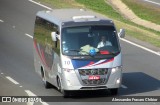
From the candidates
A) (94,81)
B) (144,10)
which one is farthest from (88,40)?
(144,10)

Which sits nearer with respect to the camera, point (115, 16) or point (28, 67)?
point (28, 67)

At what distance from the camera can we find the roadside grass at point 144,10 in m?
45.6

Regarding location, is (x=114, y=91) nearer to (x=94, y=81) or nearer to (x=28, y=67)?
(x=94, y=81)

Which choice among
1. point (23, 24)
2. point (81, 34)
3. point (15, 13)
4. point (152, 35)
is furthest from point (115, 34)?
point (15, 13)

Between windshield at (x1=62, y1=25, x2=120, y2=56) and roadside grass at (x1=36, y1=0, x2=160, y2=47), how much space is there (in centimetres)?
1177

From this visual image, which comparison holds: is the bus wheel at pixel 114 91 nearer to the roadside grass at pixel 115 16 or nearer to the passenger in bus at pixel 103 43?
the passenger in bus at pixel 103 43

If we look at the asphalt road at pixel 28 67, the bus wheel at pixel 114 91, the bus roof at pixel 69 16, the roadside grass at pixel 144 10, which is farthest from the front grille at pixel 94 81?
the roadside grass at pixel 144 10

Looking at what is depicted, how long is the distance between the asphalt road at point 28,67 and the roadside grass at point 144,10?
8.13m

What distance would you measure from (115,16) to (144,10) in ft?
14.3

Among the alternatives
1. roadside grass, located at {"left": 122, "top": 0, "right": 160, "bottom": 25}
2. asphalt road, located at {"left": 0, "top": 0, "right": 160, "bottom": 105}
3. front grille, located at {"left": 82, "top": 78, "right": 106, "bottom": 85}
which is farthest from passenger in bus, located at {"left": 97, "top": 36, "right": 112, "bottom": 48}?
roadside grass, located at {"left": 122, "top": 0, "right": 160, "bottom": 25}

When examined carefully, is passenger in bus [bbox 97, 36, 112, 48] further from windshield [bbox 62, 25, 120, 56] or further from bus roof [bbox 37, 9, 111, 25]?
bus roof [bbox 37, 9, 111, 25]

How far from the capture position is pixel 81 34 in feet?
73.7

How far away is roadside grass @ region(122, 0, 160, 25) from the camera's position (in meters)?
45.6

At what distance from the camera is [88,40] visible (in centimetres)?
2242
